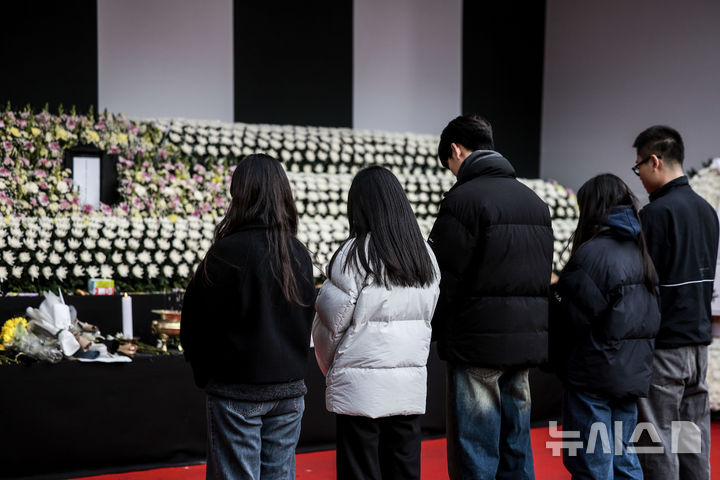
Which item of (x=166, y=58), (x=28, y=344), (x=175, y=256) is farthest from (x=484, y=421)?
(x=166, y=58)

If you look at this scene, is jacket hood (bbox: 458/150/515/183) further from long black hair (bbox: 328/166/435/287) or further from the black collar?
the black collar

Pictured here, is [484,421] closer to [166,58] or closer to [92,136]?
[92,136]

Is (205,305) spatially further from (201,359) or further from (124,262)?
(124,262)

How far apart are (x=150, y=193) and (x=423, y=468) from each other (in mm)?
2446

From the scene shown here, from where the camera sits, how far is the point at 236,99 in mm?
6629

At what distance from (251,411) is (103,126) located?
137 inches

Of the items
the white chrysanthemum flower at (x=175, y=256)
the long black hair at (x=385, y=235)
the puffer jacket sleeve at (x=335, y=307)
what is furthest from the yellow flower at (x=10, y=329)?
the long black hair at (x=385, y=235)

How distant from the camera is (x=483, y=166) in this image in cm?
265

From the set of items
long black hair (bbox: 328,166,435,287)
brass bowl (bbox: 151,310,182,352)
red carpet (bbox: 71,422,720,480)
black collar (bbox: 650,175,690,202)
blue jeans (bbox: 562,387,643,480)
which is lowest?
red carpet (bbox: 71,422,720,480)

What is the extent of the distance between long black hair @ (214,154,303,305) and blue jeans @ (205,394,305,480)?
0.34 m

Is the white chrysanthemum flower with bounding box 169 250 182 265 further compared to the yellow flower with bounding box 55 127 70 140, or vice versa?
the yellow flower with bounding box 55 127 70 140

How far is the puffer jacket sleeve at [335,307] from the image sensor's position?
231 centimetres

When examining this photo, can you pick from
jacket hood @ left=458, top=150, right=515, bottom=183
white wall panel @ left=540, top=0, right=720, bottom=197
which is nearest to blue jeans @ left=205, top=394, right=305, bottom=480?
jacket hood @ left=458, top=150, right=515, bottom=183

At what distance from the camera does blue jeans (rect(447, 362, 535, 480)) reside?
2.58 metres
